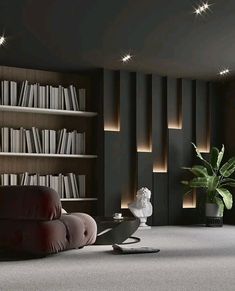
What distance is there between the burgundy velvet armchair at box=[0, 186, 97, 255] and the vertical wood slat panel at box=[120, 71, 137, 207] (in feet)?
10.0

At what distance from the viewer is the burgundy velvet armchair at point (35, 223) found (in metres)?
4.11

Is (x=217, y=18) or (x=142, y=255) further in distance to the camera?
(x=217, y=18)

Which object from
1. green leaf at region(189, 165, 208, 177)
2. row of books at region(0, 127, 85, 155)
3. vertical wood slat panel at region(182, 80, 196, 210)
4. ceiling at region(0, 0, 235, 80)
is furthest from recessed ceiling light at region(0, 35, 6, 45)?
green leaf at region(189, 165, 208, 177)

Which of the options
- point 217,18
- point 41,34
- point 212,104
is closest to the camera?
point 217,18

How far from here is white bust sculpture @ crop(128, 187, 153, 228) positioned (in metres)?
7.05

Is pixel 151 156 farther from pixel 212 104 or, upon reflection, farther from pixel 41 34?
pixel 41 34

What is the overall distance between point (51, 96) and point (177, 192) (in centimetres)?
227

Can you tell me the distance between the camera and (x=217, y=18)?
540 cm

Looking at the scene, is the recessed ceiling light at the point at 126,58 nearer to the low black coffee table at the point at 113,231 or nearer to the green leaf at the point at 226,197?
the green leaf at the point at 226,197

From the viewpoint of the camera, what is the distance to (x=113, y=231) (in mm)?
4930

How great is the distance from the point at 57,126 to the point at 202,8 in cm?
296

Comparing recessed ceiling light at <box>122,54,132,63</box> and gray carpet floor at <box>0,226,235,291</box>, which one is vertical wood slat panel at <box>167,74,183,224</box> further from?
gray carpet floor at <box>0,226,235,291</box>

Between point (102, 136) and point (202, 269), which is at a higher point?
point (102, 136)

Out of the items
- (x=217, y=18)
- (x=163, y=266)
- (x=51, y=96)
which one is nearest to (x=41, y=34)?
(x=51, y=96)
